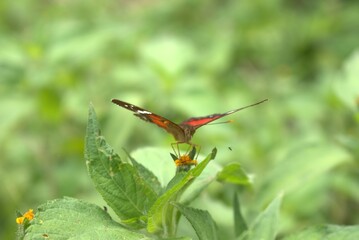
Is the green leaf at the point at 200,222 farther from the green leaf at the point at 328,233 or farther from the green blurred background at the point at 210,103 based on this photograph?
the green blurred background at the point at 210,103

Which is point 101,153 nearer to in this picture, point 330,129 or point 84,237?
point 84,237

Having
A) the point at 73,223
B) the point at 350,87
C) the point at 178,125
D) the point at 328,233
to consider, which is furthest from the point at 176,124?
the point at 350,87

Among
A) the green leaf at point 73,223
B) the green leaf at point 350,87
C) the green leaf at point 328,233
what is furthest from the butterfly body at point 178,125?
the green leaf at point 350,87

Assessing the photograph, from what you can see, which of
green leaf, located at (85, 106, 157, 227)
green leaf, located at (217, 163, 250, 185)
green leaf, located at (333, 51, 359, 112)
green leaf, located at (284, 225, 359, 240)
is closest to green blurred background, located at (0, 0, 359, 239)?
green leaf, located at (333, 51, 359, 112)

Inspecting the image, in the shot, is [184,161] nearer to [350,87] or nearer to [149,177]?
[149,177]

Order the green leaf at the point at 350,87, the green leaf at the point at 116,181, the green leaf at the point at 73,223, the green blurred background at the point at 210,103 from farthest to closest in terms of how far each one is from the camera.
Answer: the green blurred background at the point at 210,103, the green leaf at the point at 350,87, the green leaf at the point at 116,181, the green leaf at the point at 73,223

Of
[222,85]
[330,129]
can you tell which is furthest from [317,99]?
[222,85]

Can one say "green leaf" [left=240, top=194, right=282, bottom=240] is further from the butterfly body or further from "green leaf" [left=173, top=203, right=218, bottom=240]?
the butterfly body
